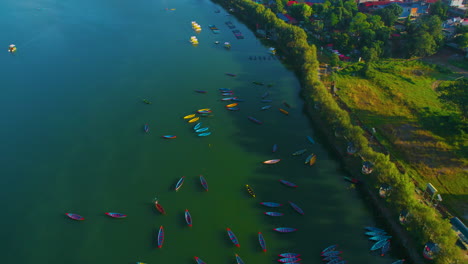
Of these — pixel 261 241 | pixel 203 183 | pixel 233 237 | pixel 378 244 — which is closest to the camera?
pixel 378 244

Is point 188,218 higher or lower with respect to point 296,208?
lower

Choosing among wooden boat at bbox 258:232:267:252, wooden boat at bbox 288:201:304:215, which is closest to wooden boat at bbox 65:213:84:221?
wooden boat at bbox 258:232:267:252

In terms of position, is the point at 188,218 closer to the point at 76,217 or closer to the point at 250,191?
the point at 250,191

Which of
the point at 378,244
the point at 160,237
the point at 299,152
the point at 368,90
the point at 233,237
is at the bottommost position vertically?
the point at 160,237

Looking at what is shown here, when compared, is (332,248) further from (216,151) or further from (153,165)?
(153,165)

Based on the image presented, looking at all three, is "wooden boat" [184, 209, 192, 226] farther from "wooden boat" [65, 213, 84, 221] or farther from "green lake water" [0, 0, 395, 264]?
"wooden boat" [65, 213, 84, 221]

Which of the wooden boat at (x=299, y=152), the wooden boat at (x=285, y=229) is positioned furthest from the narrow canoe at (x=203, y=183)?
the wooden boat at (x=299, y=152)

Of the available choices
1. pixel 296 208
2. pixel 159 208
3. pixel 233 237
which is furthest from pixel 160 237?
pixel 296 208
